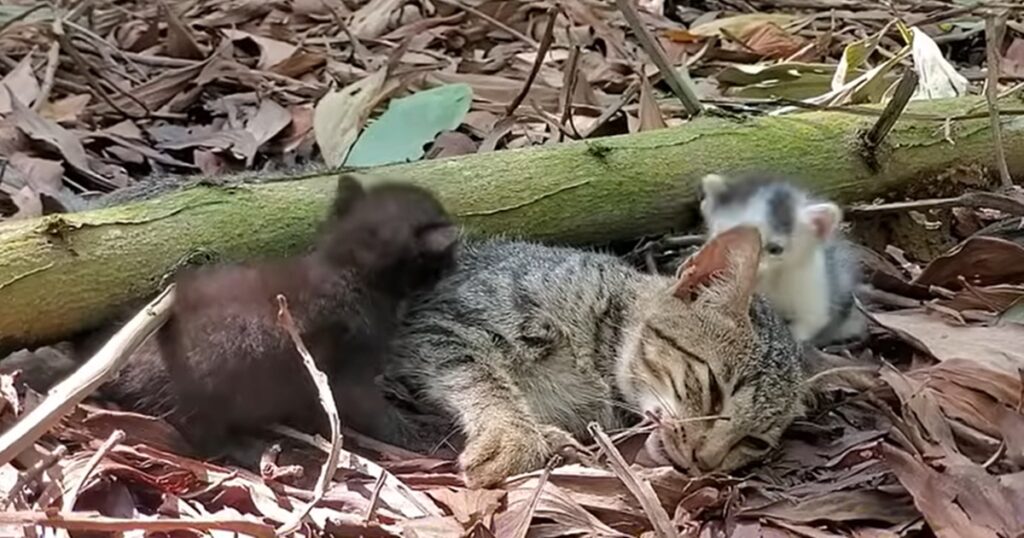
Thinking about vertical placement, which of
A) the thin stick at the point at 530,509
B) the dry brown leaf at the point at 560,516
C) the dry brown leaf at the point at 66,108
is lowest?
the dry brown leaf at the point at 66,108

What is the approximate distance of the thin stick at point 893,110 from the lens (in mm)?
3660

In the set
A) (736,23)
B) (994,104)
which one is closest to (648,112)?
(994,104)

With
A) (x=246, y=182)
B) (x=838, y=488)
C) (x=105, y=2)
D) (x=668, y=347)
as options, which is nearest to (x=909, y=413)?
(x=838, y=488)

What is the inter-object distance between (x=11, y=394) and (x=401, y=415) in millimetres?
937

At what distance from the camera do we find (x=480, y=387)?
3174 mm

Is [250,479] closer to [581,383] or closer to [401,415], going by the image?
[401,415]

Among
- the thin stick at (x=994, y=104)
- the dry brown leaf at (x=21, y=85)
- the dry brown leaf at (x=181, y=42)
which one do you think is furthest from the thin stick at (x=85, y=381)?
the dry brown leaf at (x=181, y=42)

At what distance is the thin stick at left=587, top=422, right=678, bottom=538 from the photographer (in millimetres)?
2490

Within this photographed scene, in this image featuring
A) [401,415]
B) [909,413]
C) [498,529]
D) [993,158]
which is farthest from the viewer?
[993,158]

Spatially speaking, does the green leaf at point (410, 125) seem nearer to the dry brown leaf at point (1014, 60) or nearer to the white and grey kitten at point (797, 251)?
the white and grey kitten at point (797, 251)

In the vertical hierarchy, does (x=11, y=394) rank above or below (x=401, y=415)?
above

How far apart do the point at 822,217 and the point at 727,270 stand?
86 cm

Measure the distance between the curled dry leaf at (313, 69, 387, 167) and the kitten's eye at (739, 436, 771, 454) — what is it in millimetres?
1829

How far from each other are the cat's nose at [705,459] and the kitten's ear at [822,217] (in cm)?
117
